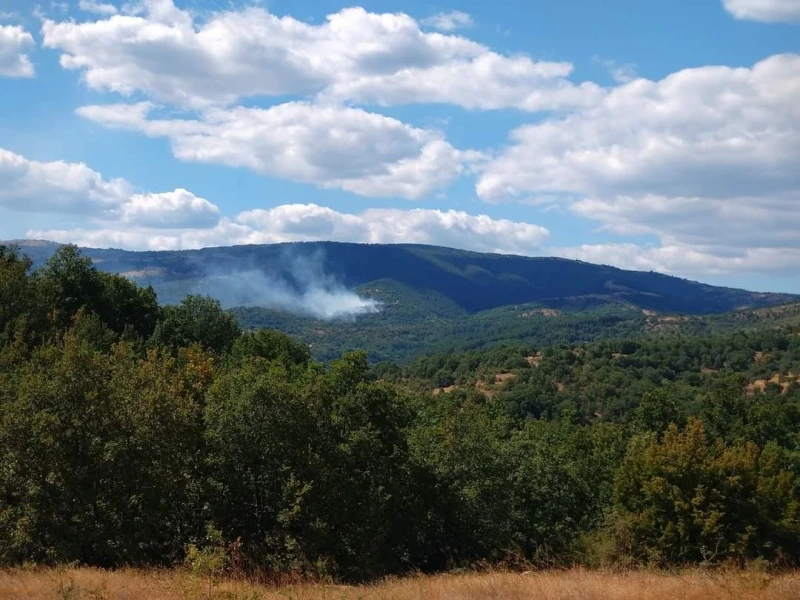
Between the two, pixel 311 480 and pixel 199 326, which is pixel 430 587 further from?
pixel 199 326

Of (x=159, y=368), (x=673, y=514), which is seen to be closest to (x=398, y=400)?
(x=159, y=368)

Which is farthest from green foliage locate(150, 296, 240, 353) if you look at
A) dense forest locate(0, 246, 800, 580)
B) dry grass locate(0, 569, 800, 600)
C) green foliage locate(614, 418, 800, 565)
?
dry grass locate(0, 569, 800, 600)

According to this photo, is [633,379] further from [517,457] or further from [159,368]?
[159,368]

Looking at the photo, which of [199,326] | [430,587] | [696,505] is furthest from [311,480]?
[199,326]

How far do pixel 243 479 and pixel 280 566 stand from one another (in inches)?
147

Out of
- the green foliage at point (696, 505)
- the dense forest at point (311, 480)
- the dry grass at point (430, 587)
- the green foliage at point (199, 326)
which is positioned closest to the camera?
the dry grass at point (430, 587)

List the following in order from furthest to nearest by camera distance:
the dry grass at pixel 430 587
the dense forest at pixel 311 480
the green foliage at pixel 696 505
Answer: the green foliage at pixel 696 505 < the dense forest at pixel 311 480 < the dry grass at pixel 430 587

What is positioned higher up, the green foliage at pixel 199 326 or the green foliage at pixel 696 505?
the green foliage at pixel 199 326

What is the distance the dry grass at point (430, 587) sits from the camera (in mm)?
11977

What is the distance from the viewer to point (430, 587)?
45.4ft

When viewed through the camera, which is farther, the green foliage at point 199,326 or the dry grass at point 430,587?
the green foliage at point 199,326

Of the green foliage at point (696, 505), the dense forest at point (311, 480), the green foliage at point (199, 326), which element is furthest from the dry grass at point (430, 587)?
the green foliage at point (199, 326)

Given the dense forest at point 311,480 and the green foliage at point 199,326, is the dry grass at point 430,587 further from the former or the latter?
the green foliage at point 199,326

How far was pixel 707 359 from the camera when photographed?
521 ft
